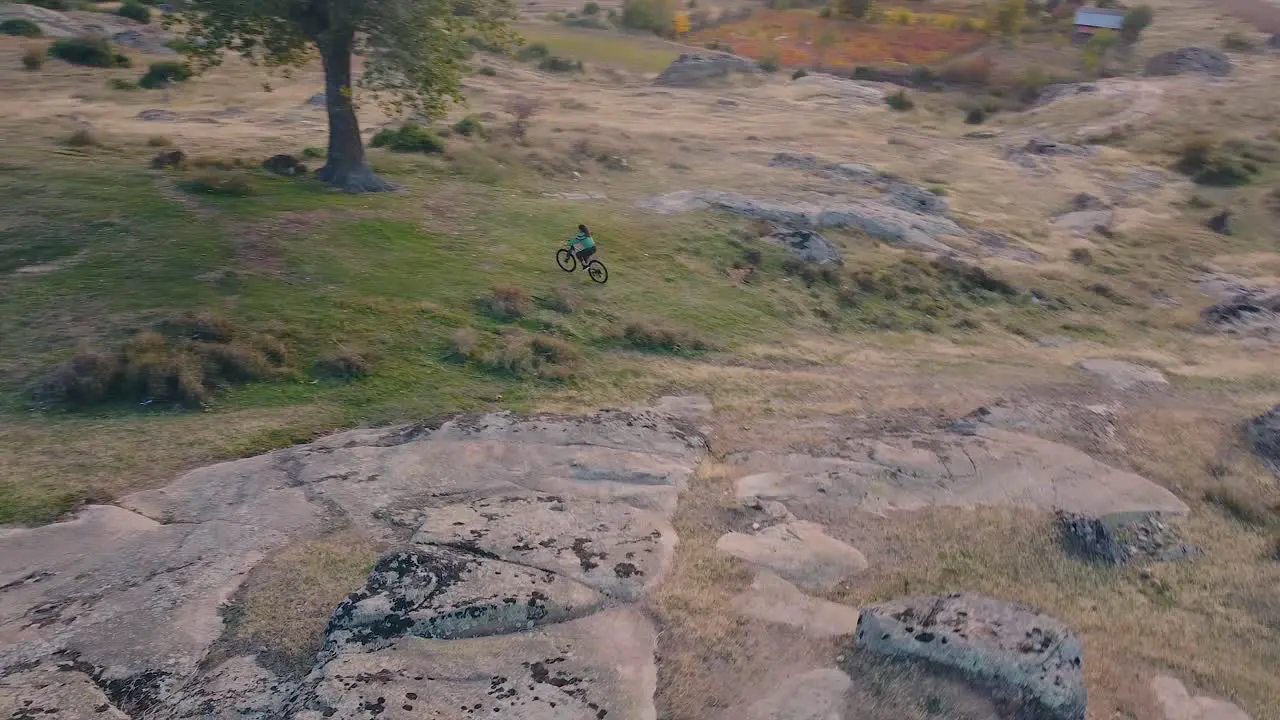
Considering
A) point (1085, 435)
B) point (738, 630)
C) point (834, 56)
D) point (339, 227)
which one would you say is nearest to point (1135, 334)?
point (1085, 435)

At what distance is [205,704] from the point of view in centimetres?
820

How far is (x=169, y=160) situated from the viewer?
2781 centimetres

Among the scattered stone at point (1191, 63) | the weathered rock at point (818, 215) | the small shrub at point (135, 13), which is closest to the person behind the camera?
the weathered rock at point (818, 215)

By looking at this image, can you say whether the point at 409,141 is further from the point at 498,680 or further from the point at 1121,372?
the point at 498,680

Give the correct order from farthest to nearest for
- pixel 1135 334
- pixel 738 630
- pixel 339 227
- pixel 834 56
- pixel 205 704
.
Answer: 1. pixel 834 56
2. pixel 1135 334
3. pixel 339 227
4. pixel 738 630
5. pixel 205 704

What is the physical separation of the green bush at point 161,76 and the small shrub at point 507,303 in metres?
33.4

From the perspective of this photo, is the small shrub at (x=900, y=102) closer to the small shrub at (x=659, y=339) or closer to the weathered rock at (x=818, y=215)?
the weathered rock at (x=818, y=215)

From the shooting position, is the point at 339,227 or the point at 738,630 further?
the point at 339,227

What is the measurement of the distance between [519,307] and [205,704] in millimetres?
12591

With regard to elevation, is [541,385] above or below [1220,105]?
below

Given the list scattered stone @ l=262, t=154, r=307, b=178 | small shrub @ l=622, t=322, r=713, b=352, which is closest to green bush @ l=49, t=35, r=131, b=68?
scattered stone @ l=262, t=154, r=307, b=178

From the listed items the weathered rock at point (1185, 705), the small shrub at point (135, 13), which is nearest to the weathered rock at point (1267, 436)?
the weathered rock at point (1185, 705)

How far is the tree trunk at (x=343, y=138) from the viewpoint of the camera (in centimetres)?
2486

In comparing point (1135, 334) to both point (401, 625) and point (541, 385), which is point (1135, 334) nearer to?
point (541, 385)
